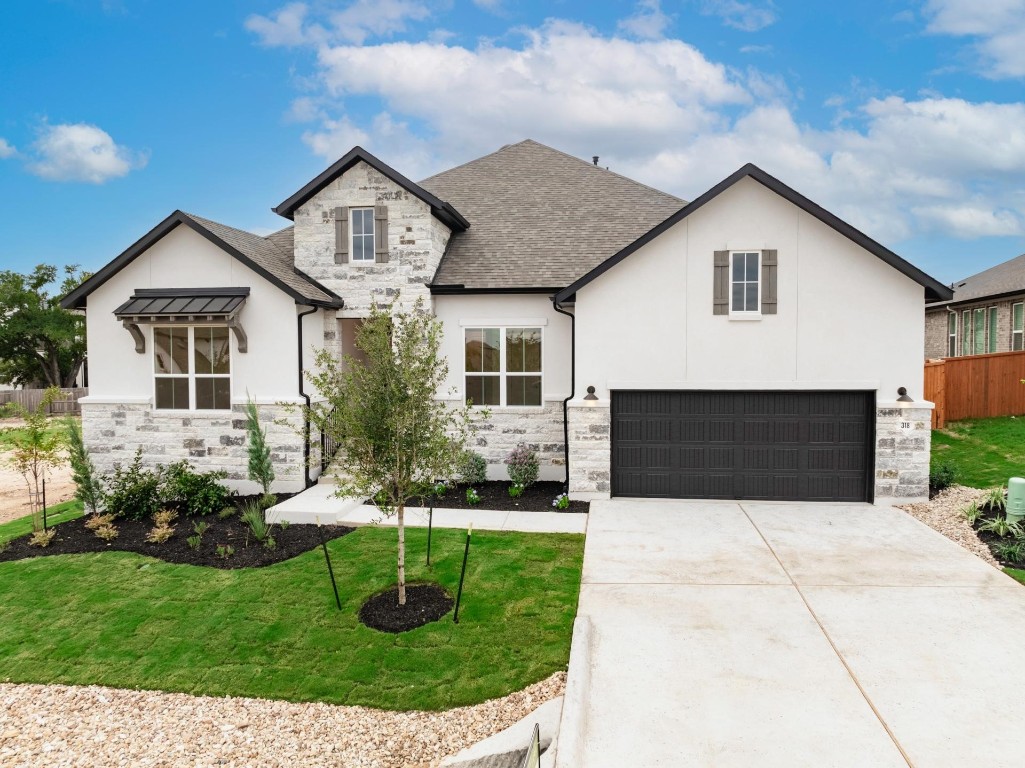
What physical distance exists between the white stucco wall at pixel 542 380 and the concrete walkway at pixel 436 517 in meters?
2.29

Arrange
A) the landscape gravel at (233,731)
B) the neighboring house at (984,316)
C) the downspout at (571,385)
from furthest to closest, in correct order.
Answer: the neighboring house at (984,316), the downspout at (571,385), the landscape gravel at (233,731)

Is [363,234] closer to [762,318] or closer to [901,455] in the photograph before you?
[762,318]

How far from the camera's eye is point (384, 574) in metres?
8.65

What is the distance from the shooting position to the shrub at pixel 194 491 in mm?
11836


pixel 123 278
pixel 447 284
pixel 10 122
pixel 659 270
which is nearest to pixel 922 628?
pixel 659 270

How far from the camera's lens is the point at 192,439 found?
1299 cm

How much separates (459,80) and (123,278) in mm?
11520

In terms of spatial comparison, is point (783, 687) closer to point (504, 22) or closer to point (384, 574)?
point (384, 574)

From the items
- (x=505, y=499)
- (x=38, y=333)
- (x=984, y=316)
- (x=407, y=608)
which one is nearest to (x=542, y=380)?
(x=505, y=499)

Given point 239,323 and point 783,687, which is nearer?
point 783,687

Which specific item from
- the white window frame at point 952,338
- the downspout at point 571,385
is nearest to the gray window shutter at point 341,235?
the downspout at point 571,385

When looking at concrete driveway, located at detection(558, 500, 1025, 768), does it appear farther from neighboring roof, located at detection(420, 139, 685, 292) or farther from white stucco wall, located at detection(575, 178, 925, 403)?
neighboring roof, located at detection(420, 139, 685, 292)

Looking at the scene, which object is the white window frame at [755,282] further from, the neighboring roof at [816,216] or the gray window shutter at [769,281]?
the neighboring roof at [816,216]

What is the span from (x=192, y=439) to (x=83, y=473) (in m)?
1.97
